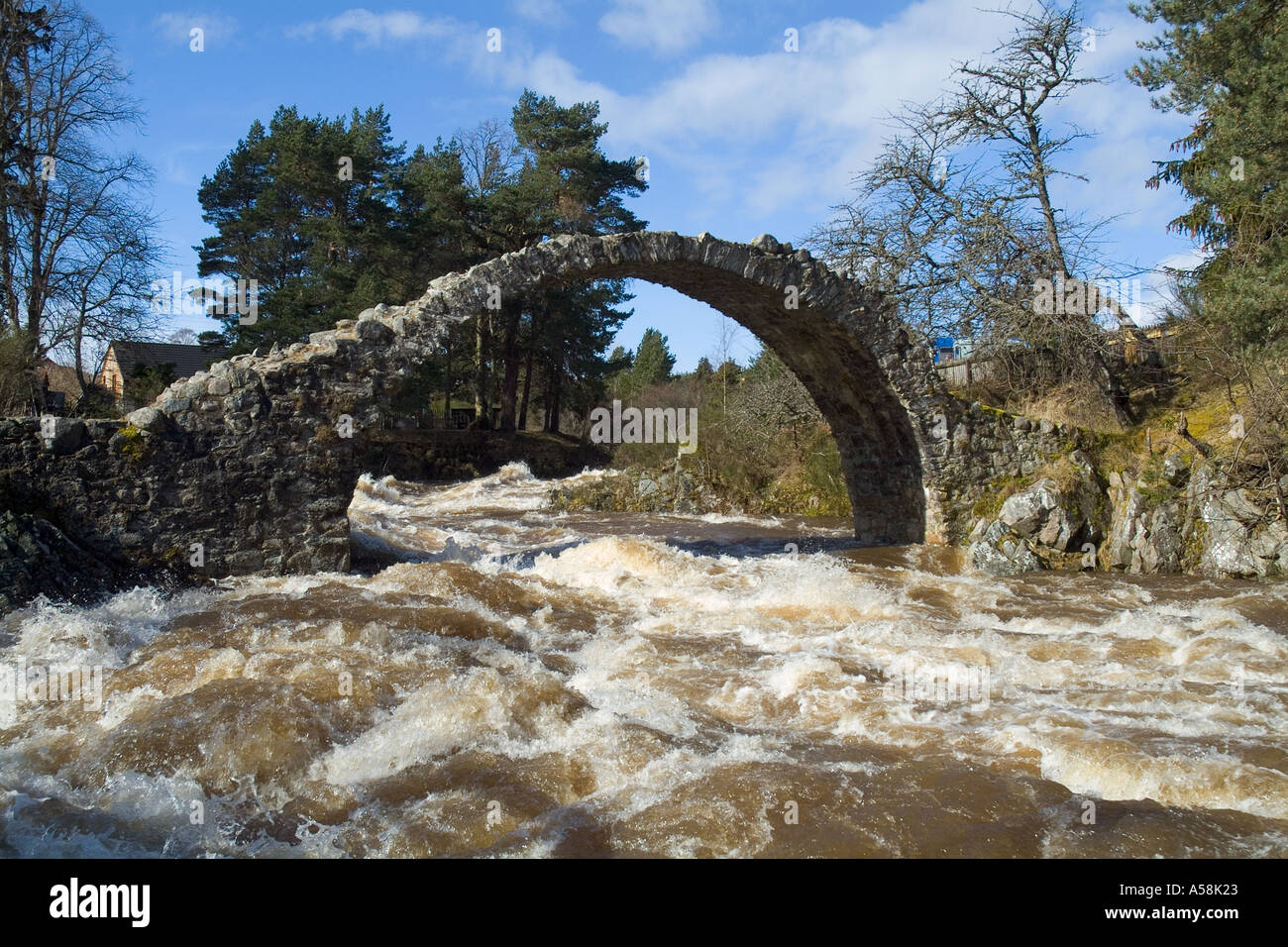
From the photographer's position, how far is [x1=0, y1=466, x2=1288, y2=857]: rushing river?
12.5 feet

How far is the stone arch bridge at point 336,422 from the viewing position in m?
→ 7.78

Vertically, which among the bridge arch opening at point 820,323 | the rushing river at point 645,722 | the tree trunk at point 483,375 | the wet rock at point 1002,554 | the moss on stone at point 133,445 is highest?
the tree trunk at point 483,375

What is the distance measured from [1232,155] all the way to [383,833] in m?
11.5

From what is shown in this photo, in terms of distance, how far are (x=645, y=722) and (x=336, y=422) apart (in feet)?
17.4

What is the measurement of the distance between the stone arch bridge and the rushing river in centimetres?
66

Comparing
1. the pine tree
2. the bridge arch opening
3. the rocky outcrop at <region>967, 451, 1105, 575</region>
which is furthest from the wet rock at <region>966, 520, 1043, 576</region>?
the pine tree

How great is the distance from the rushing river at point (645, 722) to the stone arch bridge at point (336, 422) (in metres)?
0.66

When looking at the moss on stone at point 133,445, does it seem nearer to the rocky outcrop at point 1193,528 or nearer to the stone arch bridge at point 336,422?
the stone arch bridge at point 336,422

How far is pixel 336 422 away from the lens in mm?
8820

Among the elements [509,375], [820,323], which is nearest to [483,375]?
Answer: [509,375]

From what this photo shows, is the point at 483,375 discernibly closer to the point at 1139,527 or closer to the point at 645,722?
the point at 1139,527

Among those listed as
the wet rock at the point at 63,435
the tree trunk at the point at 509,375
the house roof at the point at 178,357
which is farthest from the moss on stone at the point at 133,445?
the tree trunk at the point at 509,375

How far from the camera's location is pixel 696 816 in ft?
12.8
